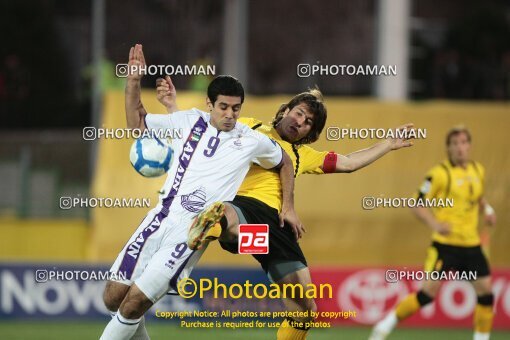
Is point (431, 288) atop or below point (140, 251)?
below

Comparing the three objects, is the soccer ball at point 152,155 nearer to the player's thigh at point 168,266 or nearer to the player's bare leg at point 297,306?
the player's thigh at point 168,266

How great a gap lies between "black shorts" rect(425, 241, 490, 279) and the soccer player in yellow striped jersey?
10.1 ft

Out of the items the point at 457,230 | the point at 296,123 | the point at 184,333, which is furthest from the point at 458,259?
the point at 296,123

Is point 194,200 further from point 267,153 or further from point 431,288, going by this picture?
point 431,288

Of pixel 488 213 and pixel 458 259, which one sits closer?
pixel 488 213

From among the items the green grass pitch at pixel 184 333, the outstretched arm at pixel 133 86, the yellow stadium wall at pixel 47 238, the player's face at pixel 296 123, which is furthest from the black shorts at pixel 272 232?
the yellow stadium wall at pixel 47 238

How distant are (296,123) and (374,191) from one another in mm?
5469

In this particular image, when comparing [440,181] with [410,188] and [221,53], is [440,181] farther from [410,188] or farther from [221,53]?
[221,53]

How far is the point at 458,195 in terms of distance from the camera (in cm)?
1126

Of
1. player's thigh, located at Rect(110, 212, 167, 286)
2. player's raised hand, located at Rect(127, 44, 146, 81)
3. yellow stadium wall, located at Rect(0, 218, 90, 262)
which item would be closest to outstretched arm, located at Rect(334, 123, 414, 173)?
player's thigh, located at Rect(110, 212, 167, 286)

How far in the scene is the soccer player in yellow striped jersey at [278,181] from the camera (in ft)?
27.0

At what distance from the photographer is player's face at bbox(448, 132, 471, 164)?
1102 centimetres

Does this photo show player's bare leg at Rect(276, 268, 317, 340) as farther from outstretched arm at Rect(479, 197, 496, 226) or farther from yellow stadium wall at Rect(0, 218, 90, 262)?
yellow stadium wall at Rect(0, 218, 90, 262)

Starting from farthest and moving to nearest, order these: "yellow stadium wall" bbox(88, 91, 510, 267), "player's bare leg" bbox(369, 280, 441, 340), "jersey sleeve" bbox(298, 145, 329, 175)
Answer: "yellow stadium wall" bbox(88, 91, 510, 267)
"player's bare leg" bbox(369, 280, 441, 340)
"jersey sleeve" bbox(298, 145, 329, 175)
